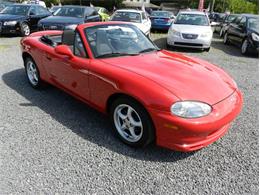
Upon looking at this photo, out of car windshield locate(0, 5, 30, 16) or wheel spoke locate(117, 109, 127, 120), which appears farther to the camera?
car windshield locate(0, 5, 30, 16)

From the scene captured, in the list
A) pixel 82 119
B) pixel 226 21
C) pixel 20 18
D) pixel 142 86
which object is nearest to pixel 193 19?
pixel 226 21

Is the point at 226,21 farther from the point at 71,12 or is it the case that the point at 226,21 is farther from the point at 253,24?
the point at 71,12

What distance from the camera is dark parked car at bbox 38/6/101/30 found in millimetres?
10234

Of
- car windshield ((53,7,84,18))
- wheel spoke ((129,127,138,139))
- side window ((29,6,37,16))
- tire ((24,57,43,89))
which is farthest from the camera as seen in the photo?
side window ((29,6,37,16))

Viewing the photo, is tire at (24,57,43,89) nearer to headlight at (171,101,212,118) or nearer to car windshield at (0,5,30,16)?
headlight at (171,101,212,118)

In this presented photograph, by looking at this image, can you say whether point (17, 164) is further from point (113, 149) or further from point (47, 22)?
point (47, 22)

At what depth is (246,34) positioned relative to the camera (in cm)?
971

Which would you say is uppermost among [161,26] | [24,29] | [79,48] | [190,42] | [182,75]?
[79,48]

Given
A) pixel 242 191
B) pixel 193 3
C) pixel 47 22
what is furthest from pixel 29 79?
pixel 193 3

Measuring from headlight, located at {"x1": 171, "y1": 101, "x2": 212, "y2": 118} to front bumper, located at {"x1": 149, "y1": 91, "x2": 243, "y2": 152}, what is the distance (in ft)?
0.14

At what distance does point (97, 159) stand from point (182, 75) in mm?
1440

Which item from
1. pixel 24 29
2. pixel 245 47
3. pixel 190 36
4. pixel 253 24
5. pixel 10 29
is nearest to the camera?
pixel 190 36

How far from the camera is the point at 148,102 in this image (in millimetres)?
2684

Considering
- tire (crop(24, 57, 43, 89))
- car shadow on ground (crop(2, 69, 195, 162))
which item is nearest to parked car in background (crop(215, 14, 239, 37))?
tire (crop(24, 57, 43, 89))
